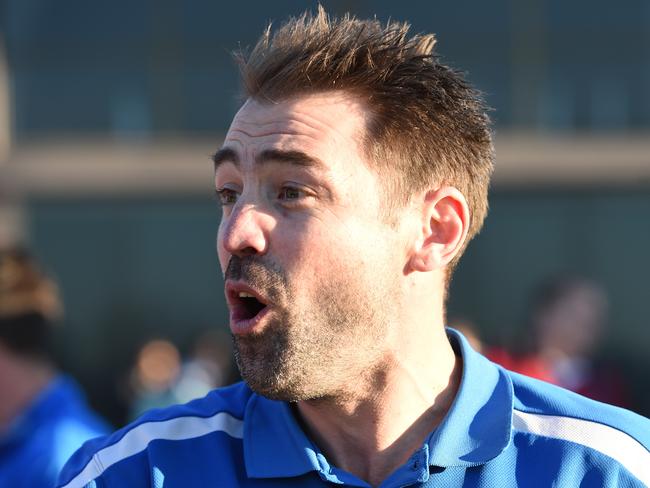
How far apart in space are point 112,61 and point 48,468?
8.27m

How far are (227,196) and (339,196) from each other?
0.30 meters

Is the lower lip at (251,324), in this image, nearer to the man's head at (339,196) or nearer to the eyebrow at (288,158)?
the man's head at (339,196)

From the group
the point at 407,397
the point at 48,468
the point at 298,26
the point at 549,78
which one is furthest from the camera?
the point at 549,78

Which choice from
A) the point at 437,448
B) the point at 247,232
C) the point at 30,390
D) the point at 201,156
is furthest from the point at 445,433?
the point at 201,156

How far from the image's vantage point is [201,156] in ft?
39.1

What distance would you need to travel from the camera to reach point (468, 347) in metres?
2.93

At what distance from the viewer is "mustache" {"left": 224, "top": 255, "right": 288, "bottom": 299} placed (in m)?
2.60

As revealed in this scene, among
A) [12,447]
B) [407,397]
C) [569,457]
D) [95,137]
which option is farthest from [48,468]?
[95,137]

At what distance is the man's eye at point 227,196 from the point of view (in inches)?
110

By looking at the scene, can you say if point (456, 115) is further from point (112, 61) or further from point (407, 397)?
point (112, 61)

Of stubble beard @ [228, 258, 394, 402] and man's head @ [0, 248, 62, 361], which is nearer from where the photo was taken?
stubble beard @ [228, 258, 394, 402]

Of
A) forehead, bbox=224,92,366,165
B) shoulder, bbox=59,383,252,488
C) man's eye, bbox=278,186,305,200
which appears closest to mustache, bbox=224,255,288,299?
man's eye, bbox=278,186,305,200

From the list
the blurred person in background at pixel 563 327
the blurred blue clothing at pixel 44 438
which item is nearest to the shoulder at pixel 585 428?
→ the blurred blue clothing at pixel 44 438

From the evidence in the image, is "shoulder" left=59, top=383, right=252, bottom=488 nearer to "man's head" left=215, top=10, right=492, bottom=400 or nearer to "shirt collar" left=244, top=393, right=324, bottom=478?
"shirt collar" left=244, top=393, right=324, bottom=478
